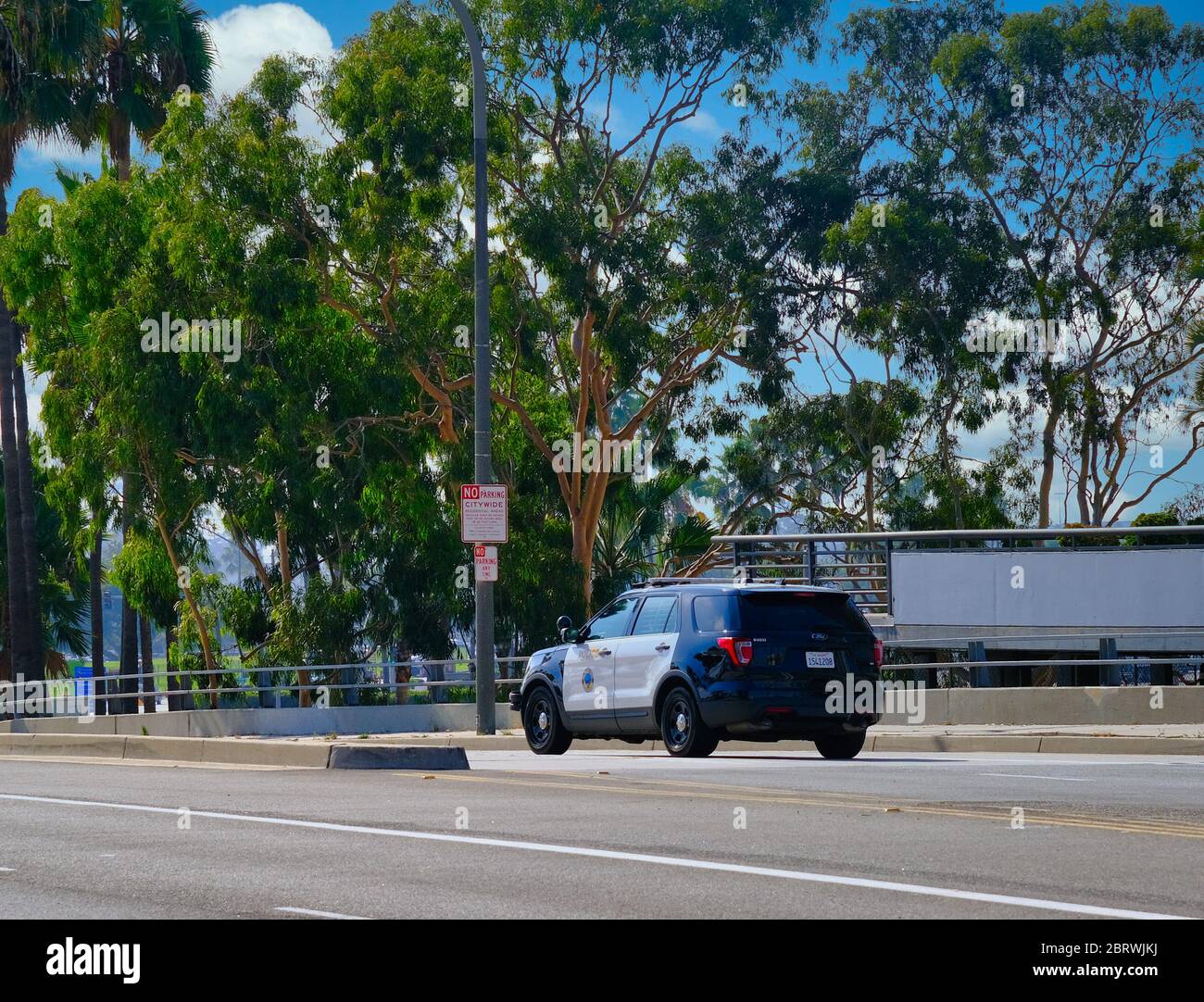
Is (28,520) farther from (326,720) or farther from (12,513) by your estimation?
Answer: (326,720)

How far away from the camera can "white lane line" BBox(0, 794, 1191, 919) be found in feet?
23.9

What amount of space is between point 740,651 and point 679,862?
8438 mm

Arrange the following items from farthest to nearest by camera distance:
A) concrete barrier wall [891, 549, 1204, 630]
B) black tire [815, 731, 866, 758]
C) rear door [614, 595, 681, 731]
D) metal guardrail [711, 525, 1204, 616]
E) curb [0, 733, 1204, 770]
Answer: metal guardrail [711, 525, 1204, 616]
concrete barrier wall [891, 549, 1204, 630]
black tire [815, 731, 866, 758]
rear door [614, 595, 681, 731]
curb [0, 733, 1204, 770]

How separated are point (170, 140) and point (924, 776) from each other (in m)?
26.5

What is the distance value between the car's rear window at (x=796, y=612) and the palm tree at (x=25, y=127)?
1071 inches

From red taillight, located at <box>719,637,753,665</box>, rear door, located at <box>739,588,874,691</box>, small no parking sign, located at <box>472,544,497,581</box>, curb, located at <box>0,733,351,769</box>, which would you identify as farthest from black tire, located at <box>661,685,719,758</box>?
small no parking sign, located at <box>472,544,497,581</box>

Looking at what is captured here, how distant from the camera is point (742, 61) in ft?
135

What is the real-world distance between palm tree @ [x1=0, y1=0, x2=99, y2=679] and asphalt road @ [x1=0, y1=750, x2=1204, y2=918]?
1066 inches

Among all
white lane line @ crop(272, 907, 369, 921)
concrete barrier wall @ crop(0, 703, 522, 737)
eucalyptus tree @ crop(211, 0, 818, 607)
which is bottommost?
concrete barrier wall @ crop(0, 703, 522, 737)

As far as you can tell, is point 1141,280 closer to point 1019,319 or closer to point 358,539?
point 1019,319

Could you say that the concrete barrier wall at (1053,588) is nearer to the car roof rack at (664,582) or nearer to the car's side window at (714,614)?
the car roof rack at (664,582)

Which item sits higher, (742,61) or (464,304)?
(742,61)

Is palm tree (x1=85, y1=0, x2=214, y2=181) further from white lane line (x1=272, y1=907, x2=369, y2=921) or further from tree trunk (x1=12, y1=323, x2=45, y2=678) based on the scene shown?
white lane line (x1=272, y1=907, x2=369, y2=921)
